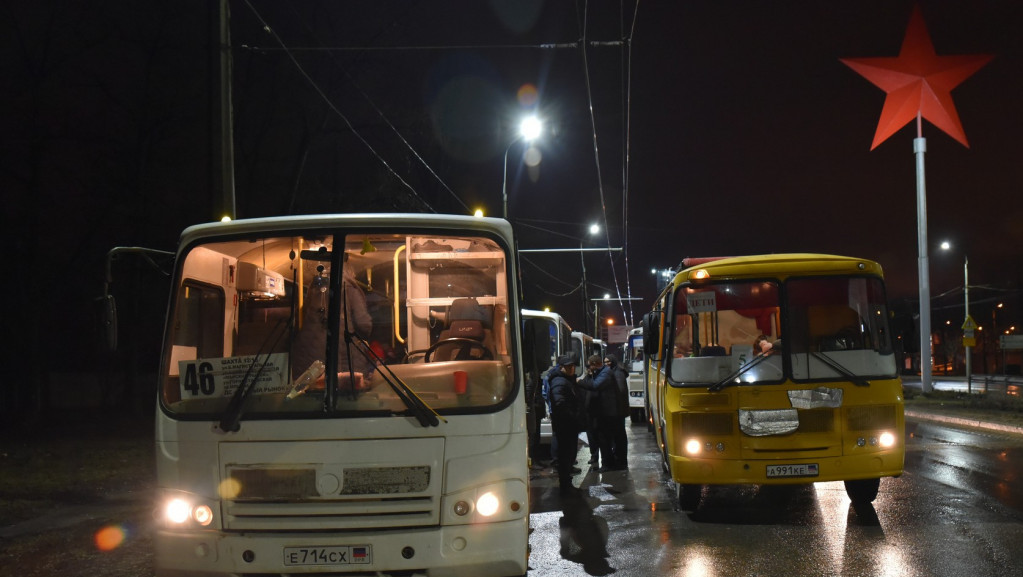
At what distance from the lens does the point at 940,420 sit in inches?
927

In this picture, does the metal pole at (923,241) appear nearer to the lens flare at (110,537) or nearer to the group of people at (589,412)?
the group of people at (589,412)

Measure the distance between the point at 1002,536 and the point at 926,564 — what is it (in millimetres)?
1446

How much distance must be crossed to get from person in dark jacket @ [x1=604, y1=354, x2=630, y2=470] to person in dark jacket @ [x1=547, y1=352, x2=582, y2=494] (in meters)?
1.46

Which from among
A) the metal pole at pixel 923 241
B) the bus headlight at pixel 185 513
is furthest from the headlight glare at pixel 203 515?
the metal pole at pixel 923 241

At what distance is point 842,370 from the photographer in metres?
8.91

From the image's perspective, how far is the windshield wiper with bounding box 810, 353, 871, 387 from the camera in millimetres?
8844

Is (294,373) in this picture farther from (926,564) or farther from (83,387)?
(83,387)

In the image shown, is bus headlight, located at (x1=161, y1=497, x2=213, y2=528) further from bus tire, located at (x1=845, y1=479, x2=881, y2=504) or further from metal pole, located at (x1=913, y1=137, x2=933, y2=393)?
metal pole, located at (x1=913, y1=137, x2=933, y2=393)

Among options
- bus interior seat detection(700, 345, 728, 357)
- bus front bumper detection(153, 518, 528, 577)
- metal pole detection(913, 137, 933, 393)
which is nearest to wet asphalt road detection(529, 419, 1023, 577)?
bus interior seat detection(700, 345, 728, 357)

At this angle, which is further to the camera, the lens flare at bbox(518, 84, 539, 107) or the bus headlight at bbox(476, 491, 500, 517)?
the lens flare at bbox(518, 84, 539, 107)

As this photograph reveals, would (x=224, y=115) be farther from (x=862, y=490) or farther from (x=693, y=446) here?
(x=862, y=490)

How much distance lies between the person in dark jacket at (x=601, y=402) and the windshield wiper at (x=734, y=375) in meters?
3.78

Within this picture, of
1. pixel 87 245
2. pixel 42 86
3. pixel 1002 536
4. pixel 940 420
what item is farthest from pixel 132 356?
pixel 1002 536

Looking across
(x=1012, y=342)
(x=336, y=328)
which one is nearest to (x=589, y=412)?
(x=336, y=328)
